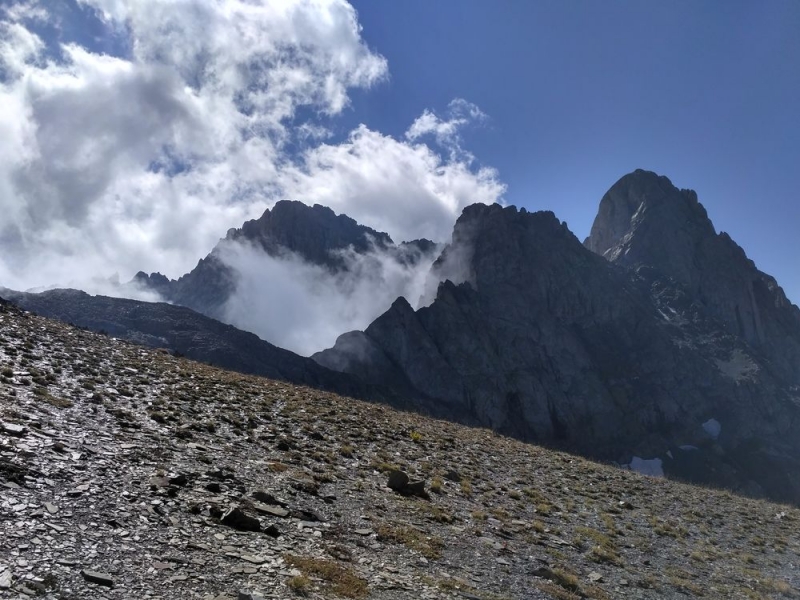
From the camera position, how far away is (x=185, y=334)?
163000 millimetres

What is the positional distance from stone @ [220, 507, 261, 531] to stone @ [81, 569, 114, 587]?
12.5 ft

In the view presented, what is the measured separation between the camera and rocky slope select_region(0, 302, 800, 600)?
10789mm

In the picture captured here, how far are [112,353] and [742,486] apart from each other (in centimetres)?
20892

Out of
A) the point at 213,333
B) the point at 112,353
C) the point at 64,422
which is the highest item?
the point at 213,333

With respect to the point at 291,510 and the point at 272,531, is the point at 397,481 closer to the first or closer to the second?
the point at 291,510

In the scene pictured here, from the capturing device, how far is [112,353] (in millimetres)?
34750

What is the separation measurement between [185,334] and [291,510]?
525 ft

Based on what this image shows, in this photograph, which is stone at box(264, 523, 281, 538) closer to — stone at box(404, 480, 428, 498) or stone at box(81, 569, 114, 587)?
stone at box(81, 569, 114, 587)

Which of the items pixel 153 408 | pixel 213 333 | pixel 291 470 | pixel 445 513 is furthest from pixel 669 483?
pixel 213 333

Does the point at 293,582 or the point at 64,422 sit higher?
the point at 64,422

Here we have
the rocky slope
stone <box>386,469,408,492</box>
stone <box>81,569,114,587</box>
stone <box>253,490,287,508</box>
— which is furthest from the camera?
stone <box>386,469,408,492</box>

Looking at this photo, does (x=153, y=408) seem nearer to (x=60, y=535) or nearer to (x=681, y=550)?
(x=60, y=535)

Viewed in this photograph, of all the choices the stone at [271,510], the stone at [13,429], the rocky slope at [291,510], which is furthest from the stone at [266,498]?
the stone at [13,429]

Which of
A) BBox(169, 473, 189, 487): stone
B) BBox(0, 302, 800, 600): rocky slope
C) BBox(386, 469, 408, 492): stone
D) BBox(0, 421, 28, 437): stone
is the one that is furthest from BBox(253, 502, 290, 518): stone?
BBox(0, 421, 28, 437): stone
